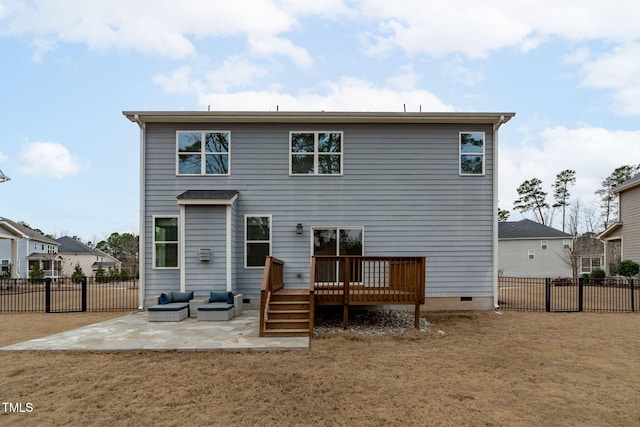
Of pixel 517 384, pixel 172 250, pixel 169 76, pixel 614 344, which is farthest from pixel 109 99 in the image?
pixel 614 344

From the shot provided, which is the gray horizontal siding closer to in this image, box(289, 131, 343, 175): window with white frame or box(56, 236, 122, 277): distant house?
box(289, 131, 343, 175): window with white frame

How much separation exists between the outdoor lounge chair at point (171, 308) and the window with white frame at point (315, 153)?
4470mm

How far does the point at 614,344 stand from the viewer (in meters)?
7.31

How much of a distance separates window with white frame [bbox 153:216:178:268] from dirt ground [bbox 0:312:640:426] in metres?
3.49

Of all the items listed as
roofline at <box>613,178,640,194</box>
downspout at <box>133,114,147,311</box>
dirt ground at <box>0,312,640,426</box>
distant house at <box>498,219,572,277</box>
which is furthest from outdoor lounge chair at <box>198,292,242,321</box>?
distant house at <box>498,219,572,277</box>

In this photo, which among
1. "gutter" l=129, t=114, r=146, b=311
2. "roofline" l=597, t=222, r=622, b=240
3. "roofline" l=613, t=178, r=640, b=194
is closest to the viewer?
"gutter" l=129, t=114, r=146, b=311

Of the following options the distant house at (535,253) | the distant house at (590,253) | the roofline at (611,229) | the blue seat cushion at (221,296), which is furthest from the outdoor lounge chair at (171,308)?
the distant house at (590,253)

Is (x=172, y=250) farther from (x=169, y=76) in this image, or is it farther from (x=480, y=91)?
(x=480, y=91)

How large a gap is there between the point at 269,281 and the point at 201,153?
4605 mm

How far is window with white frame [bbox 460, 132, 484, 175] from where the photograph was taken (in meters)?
10.8

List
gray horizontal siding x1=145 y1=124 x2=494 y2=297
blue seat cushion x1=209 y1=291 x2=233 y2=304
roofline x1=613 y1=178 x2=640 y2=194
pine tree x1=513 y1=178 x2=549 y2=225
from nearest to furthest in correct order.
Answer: blue seat cushion x1=209 y1=291 x2=233 y2=304, gray horizontal siding x1=145 y1=124 x2=494 y2=297, roofline x1=613 y1=178 x2=640 y2=194, pine tree x1=513 y1=178 x2=549 y2=225

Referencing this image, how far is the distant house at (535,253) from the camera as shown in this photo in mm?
27844

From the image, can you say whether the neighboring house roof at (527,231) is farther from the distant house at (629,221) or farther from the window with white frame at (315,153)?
the window with white frame at (315,153)

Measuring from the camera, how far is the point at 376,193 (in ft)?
35.3
